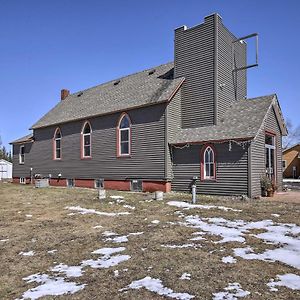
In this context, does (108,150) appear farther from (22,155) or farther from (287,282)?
(287,282)

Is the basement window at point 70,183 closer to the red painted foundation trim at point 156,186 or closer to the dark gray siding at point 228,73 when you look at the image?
the red painted foundation trim at point 156,186

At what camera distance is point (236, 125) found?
59.3 feet

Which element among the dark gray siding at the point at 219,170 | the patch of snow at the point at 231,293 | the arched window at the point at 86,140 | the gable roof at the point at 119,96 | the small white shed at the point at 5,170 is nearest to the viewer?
the patch of snow at the point at 231,293

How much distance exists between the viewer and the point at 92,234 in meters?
9.48

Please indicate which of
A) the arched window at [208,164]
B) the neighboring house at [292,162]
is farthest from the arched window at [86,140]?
the neighboring house at [292,162]

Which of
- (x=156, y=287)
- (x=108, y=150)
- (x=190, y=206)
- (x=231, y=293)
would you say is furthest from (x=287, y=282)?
(x=108, y=150)

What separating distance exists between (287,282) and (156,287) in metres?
2.17

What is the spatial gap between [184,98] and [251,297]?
1665 cm

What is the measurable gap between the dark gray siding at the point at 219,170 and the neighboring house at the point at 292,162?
30.8m

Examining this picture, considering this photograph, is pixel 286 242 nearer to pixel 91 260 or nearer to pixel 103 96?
pixel 91 260

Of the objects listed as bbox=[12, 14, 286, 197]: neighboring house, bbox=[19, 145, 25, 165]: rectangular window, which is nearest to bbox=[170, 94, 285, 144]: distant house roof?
bbox=[12, 14, 286, 197]: neighboring house

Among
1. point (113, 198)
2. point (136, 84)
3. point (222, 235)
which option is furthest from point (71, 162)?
point (222, 235)

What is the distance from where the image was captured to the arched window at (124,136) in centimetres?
2187

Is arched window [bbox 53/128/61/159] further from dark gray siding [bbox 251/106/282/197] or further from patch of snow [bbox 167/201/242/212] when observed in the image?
dark gray siding [bbox 251/106/282/197]
